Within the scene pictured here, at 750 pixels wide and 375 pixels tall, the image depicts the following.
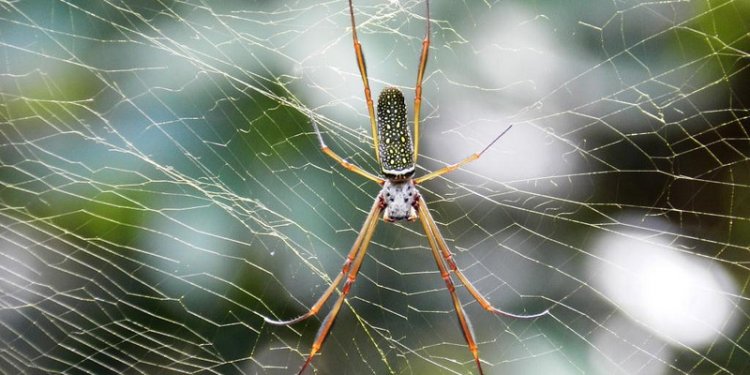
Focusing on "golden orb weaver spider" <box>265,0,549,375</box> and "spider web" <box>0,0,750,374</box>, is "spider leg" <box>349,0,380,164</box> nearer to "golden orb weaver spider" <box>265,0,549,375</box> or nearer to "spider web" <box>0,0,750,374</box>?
"golden orb weaver spider" <box>265,0,549,375</box>

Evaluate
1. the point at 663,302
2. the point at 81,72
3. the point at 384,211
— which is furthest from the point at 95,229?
the point at 663,302

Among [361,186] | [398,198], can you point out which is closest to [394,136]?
[398,198]

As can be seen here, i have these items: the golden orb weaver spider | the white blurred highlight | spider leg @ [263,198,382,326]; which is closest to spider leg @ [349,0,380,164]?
the golden orb weaver spider

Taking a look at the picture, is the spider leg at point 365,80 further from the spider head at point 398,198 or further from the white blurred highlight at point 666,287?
the white blurred highlight at point 666,287

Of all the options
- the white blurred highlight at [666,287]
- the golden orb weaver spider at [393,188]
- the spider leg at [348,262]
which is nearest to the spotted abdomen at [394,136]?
the golden orb weaver spider at [393,188]

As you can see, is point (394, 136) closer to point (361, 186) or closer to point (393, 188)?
point (393, 188)

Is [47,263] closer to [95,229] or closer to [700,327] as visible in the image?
[95,229]
